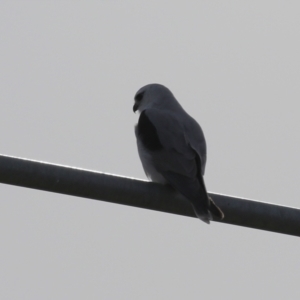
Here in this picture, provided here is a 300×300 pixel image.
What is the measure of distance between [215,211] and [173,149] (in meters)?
1.59

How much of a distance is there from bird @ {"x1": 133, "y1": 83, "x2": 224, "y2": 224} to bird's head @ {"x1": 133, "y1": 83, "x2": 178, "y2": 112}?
14cm

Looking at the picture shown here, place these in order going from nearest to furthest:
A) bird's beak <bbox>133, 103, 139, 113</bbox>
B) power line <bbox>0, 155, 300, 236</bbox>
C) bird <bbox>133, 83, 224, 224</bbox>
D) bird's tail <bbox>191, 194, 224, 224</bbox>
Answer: power line <bbox>0, 155, 300, 236</bbox>, bird's tail <bbox>191, 194, 224, 224</bbox>, bird <bbox>133, 83, 224, 224</bbox>, bird's beak <bbox>133, 103, 139, 113</bbox>

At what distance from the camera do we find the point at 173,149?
233 inches

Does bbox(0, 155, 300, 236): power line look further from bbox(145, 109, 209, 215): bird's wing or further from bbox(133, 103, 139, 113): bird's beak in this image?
bbox(133, 103, 139, 113): bird's beak

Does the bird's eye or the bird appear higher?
the bird's eye

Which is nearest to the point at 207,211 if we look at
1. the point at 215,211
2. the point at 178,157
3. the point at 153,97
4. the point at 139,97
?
the point at 215,211

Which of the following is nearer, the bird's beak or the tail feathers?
the tail feathers

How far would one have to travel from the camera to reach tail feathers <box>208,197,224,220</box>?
4190mm

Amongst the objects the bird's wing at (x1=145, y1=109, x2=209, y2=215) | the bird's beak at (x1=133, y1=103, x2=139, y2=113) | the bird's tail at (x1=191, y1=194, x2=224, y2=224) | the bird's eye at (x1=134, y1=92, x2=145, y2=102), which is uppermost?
the bird's eye at (x1=134, y1=92, x2=145, y2=102)

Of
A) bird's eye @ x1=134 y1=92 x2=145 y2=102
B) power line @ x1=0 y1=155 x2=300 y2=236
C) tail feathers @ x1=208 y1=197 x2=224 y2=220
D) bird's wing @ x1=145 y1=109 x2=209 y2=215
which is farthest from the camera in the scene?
bird's eye @ x1=134 y1=92 x2=145 y2=102

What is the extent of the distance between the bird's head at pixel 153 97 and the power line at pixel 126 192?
3.06 metres

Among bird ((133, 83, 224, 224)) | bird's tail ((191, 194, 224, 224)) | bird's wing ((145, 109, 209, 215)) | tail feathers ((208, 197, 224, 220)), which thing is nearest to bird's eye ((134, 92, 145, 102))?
bird ((133, 83, 224, 224))

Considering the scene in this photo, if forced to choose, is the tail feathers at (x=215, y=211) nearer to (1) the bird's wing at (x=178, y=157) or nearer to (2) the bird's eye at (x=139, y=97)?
(1) the bird's wing at (x=178, y=157)

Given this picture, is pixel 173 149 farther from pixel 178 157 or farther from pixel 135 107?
pixel 135 107
